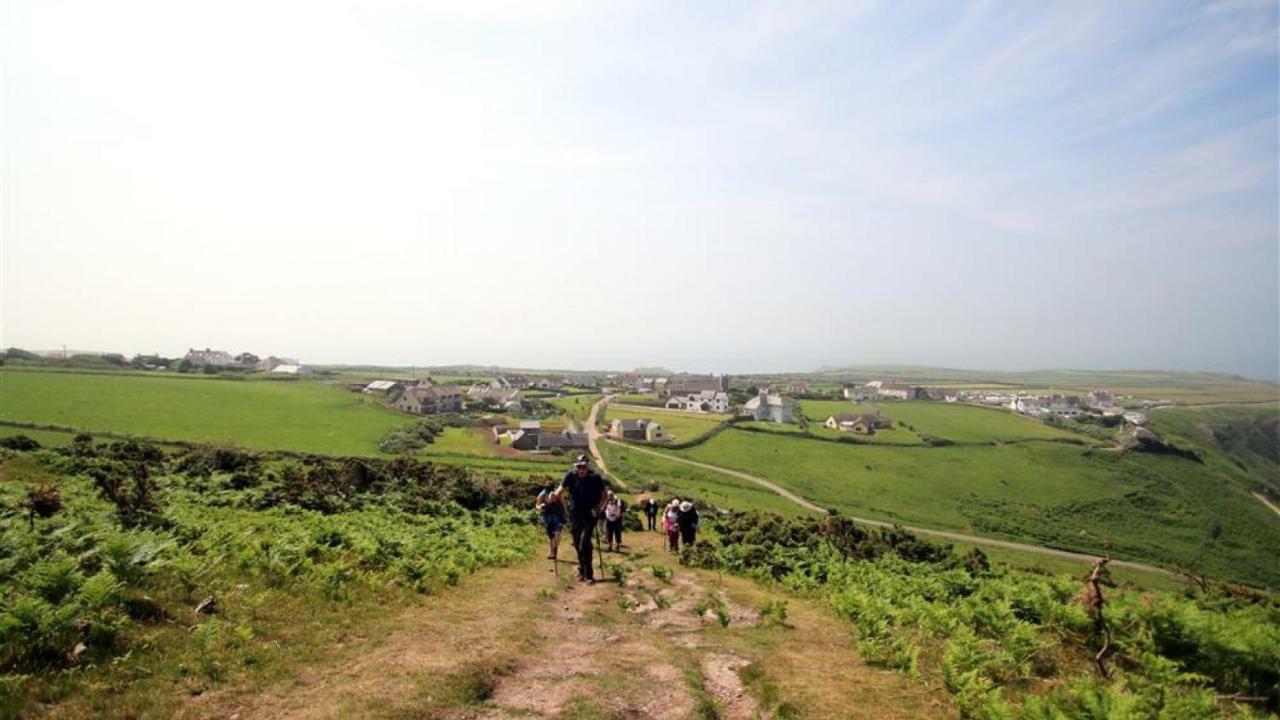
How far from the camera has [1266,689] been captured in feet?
29.7

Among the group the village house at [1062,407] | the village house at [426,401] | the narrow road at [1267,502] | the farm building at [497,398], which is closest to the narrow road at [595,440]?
the farm building at [497,398]

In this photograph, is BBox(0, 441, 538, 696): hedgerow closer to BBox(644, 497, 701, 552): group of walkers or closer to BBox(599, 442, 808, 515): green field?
BBox(644, 497, 701, 552): group of walkers

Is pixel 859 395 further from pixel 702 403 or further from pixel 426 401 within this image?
pixel 426 401

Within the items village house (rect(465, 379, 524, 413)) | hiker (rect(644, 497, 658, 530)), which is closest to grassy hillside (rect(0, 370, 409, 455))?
village house (rect(465, 379, 524, 413))

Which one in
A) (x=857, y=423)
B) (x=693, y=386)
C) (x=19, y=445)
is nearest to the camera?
(x=19, y=445)

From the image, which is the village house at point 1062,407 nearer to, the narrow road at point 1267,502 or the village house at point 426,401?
the narrow road at point 1267,502

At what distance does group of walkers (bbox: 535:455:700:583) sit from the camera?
14844 millimetres

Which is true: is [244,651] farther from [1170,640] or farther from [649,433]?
[649,433]

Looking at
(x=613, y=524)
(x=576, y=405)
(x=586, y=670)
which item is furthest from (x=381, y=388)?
(x=586, y=670)

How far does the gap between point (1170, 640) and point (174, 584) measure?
16102mm

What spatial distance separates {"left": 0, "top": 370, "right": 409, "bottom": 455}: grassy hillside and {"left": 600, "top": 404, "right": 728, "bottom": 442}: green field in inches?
1474

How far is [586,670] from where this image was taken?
8.56 m

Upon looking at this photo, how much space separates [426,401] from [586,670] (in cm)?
10173

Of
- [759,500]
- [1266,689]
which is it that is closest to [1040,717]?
[1266,689]
